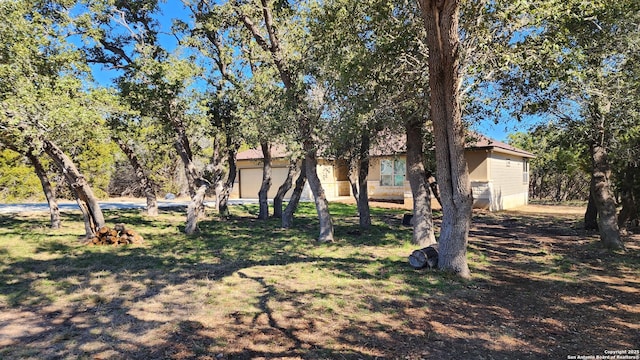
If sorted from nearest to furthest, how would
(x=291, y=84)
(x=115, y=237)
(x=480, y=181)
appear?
(x=291, y=84) → (x=115, y=237) → (x=480, y=181)

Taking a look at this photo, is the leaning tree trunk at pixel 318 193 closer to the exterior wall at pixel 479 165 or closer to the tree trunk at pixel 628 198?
the tree trunk at pixel 628 198

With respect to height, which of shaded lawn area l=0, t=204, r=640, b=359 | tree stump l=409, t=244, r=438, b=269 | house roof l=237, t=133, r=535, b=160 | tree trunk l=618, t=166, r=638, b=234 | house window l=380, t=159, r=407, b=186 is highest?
house roof l=237, t=133, r=535, b=160

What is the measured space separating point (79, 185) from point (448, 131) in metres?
8.40

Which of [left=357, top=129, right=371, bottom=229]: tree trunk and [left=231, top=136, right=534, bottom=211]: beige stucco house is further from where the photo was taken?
[left=231, top=136, right=534, bottom=211]: beige stucco house

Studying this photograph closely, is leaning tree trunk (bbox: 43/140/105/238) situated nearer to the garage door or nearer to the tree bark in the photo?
the tree bark

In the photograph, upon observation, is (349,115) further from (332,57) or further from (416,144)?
(416,144)

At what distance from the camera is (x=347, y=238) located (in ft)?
33.9

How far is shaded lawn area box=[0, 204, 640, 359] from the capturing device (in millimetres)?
3861

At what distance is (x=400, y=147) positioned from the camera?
12.3 meters

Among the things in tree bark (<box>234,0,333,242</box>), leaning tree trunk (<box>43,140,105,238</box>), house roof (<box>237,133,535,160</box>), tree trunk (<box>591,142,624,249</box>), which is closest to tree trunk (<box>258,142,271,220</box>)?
house roof (<box>237,133,535,160</box>)

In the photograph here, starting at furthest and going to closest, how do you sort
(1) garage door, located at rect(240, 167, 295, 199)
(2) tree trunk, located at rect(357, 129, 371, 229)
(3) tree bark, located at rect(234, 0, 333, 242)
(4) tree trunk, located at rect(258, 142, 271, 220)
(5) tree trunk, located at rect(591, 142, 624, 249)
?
(1) garage door, located at rect(240, 167, 295, 199) → (4) tree trunk, located at rect(258, 142, 271, 220) → (2) tree trunk, located at rect(357, 129, 371, 229) → (3) tree bark, located at rect(234, 0, 333, 242) → (5) tree trunk, located at rect(591, 142, 624, 249)

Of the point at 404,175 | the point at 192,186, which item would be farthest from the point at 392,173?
the point at 192,186

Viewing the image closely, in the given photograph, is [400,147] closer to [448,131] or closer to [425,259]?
[425,259]

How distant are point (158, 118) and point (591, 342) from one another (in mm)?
10410
